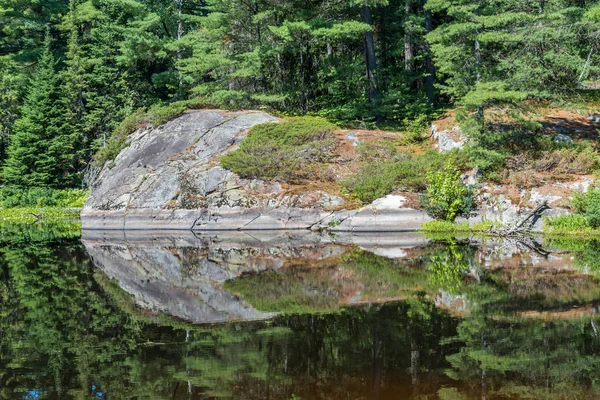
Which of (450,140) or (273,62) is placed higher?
(273,62)

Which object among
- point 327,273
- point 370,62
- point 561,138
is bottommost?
point 327,273

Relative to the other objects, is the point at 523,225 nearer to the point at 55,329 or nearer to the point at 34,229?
the point at 55,329

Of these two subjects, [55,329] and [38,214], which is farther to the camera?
[38,214]

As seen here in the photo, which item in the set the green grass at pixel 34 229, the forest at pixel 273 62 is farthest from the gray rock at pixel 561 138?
the green grass at pixel 34 229

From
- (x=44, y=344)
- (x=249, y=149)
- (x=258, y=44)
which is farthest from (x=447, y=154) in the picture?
(x=44, y=344)

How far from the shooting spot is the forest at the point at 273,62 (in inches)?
790

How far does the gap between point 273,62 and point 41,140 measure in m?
15.4

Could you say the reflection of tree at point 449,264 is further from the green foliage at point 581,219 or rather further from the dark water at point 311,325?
the green foliage at point 581,219

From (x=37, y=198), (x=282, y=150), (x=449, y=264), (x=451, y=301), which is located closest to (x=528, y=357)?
(x=451, y=301)

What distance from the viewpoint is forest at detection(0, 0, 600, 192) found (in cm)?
2006

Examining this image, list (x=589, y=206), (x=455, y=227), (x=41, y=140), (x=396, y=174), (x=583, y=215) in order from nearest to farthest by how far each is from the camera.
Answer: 1. (x=589, y=206)
2. (x=583, y=215)
3. (x=455, y=227)
4. (x=396, y=174)
5. (x=41, y=140)

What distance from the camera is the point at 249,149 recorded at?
2464 centimetres

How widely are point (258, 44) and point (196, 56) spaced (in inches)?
178

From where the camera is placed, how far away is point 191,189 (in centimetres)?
2441
